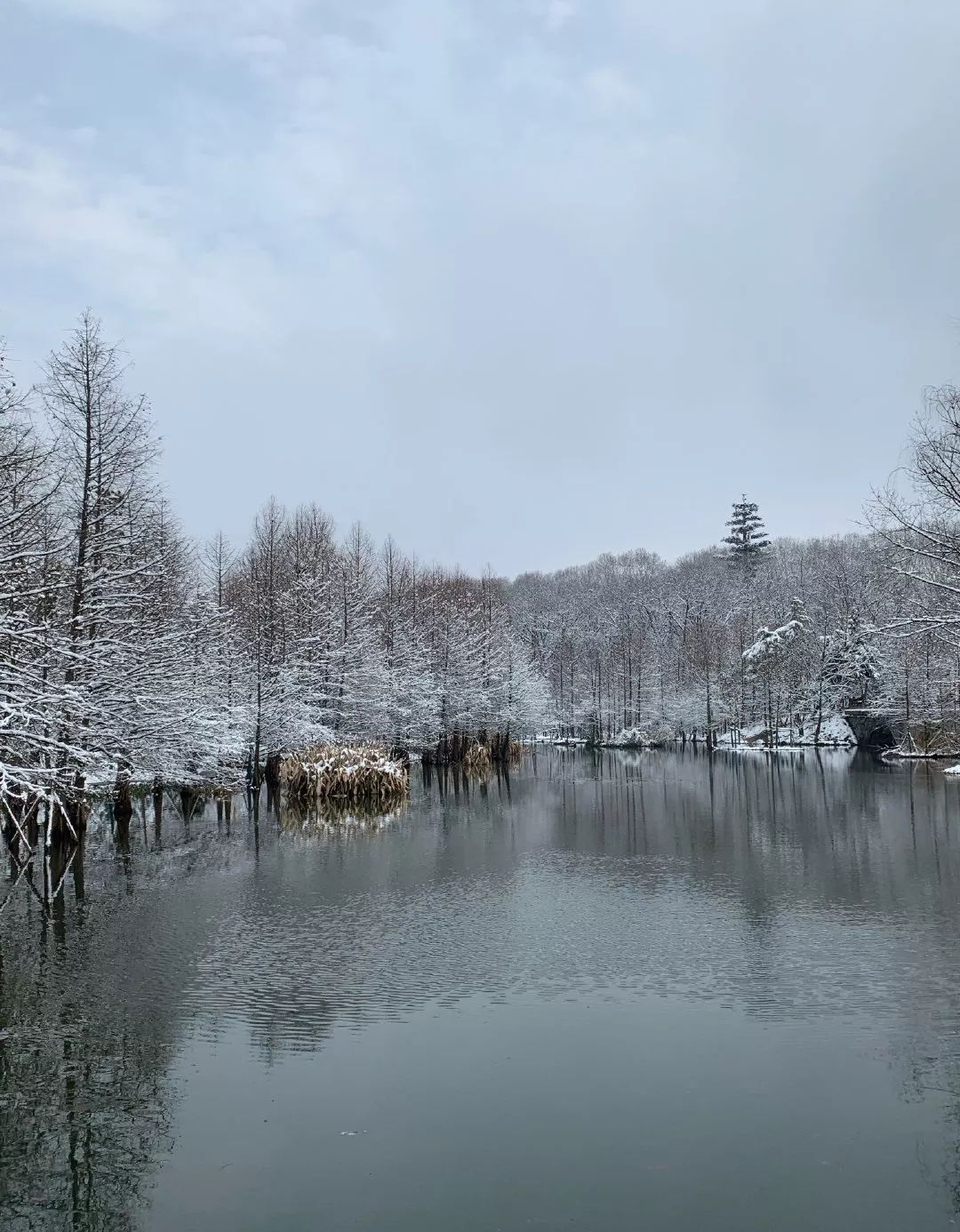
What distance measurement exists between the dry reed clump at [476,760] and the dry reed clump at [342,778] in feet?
51.2

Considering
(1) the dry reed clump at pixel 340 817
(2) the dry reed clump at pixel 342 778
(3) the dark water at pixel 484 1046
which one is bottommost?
(3) the dark water at pixel 484 1046

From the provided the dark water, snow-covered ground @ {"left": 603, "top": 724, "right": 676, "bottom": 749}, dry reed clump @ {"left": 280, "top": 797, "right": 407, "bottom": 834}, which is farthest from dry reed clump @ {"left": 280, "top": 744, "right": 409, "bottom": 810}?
snow-covered ground @ {"left": 603, "top": 724, "right": 676, "bottom": 749}

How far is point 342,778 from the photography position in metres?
30.9

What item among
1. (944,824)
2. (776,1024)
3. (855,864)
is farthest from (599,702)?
(776,1024)

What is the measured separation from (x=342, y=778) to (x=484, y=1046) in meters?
22.5

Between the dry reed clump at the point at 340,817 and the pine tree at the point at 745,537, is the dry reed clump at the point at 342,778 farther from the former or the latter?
the pine tree at the point at 745,537

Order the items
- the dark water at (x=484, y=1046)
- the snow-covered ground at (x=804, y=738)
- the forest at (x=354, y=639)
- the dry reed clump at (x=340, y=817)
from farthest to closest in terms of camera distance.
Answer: the snow-covered ground at (x=804, y=738)
the dry reed clump at (x=340, y=817)
the forest at (x=354, y=639)
the dark water at (x=484, y=1046)

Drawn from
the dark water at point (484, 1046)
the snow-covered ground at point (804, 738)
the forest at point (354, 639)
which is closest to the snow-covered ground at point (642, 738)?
the forest at point (354, 639)

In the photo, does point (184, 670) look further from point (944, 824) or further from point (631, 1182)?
point (944, 824)

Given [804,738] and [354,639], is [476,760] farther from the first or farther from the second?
[804,738]

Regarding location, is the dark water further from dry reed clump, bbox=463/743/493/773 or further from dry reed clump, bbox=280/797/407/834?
dry reed clump, bbox=463/743/493/773

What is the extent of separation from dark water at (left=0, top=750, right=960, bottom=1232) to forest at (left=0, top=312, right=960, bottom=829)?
2564 millimetres

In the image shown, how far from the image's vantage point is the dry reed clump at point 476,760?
159 feet

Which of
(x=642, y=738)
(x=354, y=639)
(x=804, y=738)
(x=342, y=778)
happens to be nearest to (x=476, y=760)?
(x=354, y=639)
